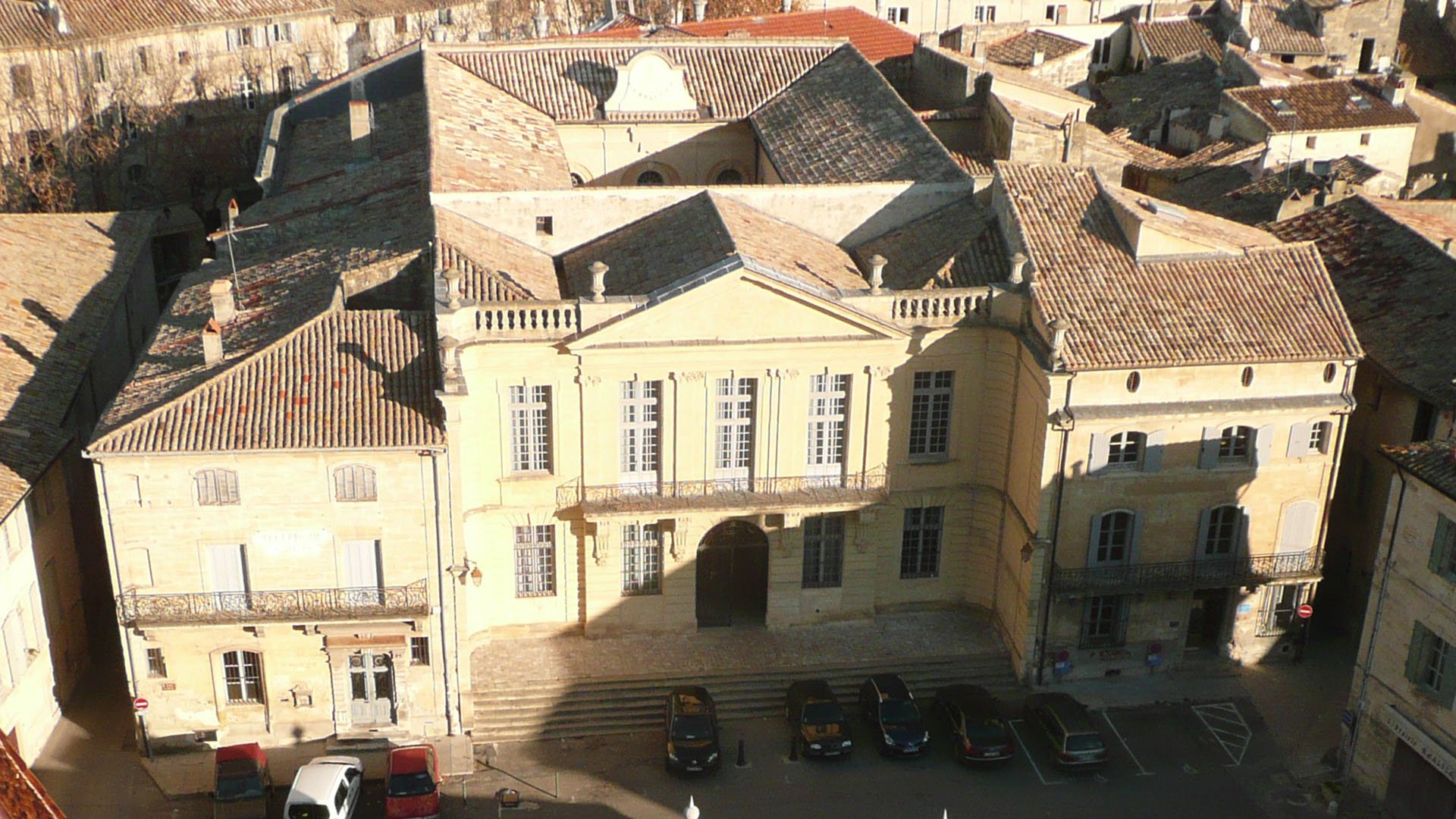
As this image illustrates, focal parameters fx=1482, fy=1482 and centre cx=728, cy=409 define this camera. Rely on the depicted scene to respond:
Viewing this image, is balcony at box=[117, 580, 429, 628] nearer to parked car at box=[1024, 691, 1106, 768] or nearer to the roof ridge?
the roof ridge

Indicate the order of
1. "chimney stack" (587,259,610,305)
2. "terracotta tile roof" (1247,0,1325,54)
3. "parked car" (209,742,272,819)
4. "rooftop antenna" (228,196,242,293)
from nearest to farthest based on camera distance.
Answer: "parked car" (209,742,272,819) → "chimney stack" (587,259,610,305) → "rooftop antenna" (228,196,242,293) → "terracotta tile roof" (1247,0,1325,54)

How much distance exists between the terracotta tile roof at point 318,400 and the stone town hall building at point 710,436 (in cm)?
10

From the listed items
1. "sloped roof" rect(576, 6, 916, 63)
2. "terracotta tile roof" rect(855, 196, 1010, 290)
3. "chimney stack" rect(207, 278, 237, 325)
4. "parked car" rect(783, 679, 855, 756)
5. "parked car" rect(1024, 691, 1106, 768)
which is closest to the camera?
"parked car" rect(1024, 691, 1106, 768)

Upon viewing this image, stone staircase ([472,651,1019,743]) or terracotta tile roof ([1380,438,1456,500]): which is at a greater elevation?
terracotta tile roof ([1380,438,1456,500])

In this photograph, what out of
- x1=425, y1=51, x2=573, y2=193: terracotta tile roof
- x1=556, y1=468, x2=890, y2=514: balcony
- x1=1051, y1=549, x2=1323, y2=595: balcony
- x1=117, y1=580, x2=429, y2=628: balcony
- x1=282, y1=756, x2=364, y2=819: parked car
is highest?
x1=425, y1=51, x2=573, y2=193: terracotta tile roof

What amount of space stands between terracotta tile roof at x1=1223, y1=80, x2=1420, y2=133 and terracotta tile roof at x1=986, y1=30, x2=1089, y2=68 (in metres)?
13.9

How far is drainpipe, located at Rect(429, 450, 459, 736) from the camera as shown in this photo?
39781 mm

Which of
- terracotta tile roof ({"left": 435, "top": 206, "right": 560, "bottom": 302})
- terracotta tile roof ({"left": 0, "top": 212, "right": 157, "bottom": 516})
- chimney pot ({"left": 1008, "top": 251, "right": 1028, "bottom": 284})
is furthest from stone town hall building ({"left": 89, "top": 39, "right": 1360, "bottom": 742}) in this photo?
terracotta tile roof ({"left": 0, "top": 212, "right": 157, "bottom": 516})

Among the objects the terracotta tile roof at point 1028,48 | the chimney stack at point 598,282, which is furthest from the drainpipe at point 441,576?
the terracotta tile roof at point 1028,48

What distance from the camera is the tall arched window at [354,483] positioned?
39.5 m

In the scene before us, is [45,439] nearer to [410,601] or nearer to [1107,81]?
[410,601]

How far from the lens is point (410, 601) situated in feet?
134

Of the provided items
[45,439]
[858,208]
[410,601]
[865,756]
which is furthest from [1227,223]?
[45,439]

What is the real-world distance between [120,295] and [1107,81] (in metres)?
55.6
